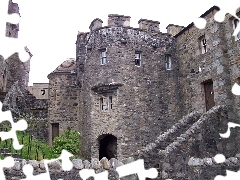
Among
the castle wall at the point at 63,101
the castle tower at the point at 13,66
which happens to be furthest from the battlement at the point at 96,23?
the castle tower at the point at 13,66

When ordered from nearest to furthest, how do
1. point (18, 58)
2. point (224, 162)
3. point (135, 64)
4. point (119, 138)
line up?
point (224, 162)
point (119, 138)
point (135, 64)
point (18, 58)

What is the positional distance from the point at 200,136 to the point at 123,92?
22.2ft

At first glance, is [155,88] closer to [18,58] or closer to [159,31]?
[159,31]

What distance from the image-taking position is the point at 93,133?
2041cm

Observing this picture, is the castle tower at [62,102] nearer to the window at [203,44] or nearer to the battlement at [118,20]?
the battlement at [118,20]

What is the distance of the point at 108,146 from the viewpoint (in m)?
21.5

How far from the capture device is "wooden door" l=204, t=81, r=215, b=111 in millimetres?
18034

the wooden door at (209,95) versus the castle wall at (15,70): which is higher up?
the castle wall at (15,70)

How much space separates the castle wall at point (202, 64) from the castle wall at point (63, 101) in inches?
304

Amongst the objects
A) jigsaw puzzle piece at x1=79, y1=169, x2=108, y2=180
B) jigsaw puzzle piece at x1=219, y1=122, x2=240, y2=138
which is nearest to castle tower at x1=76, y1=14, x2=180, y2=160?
jigsaw puzzle piece at x1=219, y1=122, x2=240, y2=138

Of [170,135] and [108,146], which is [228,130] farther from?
[108,146]

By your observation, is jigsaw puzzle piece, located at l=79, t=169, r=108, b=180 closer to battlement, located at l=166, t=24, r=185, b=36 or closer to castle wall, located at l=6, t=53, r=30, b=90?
battlement, located at l=166, t=24, r=185, b=36

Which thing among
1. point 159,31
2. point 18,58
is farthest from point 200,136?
point 18,58

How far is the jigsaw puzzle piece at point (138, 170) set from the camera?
1251 cm
